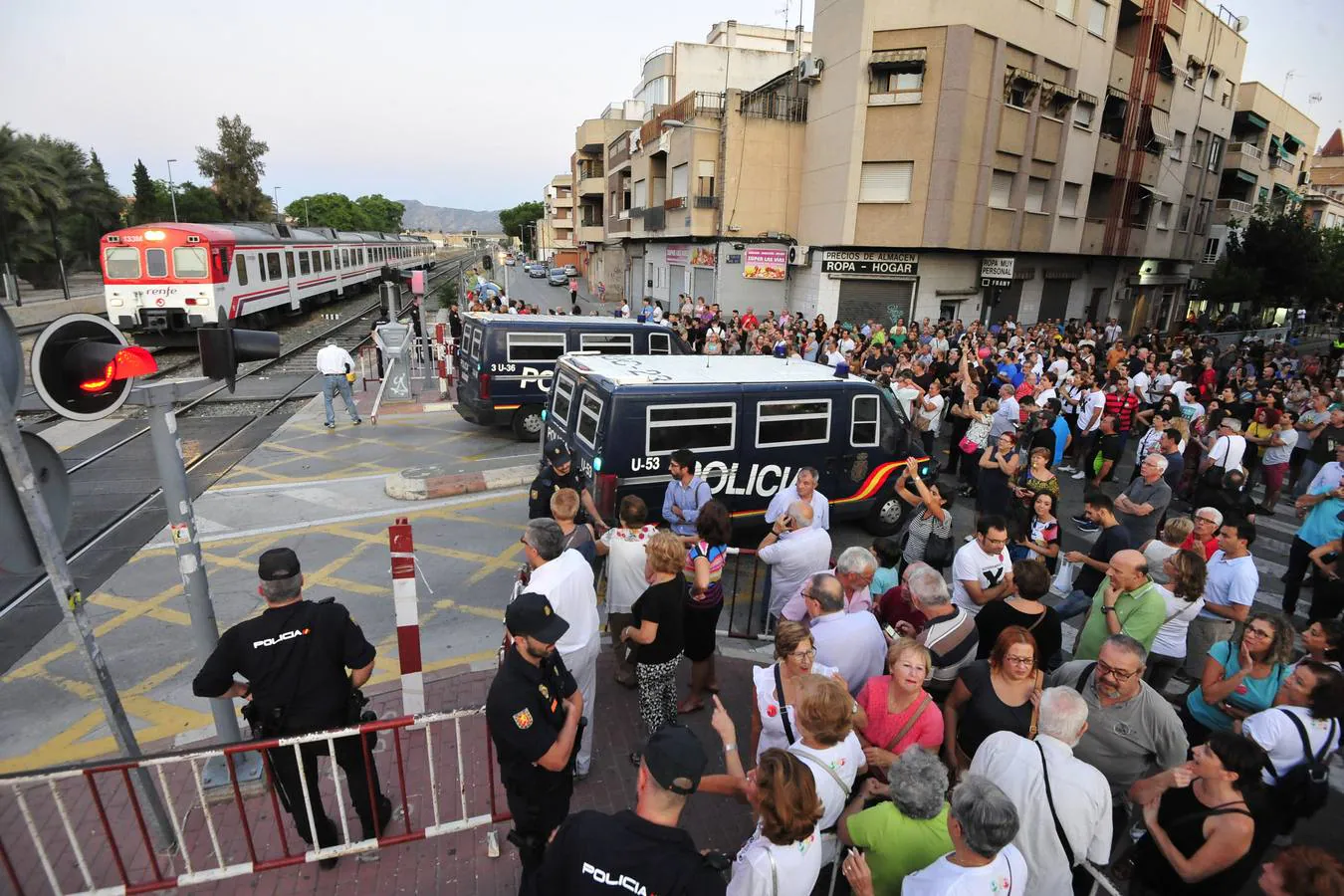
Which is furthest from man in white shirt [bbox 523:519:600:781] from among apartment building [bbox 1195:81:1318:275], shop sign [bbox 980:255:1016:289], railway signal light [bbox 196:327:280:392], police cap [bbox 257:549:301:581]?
apartment building [bbox 1195:81:1318:275]

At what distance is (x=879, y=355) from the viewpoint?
556 inches

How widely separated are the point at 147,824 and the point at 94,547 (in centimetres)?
551

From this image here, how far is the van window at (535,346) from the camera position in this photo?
11.3 m

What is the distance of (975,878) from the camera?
92.3 inches

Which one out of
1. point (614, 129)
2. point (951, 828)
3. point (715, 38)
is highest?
point (715, 38)

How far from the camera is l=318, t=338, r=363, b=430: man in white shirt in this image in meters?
12.4

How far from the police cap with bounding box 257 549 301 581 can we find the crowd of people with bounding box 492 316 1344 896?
3.82ft

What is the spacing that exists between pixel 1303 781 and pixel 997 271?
23.3 meters

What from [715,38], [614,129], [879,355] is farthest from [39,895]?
[715,38]

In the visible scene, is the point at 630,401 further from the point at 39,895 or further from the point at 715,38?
the point at 715,38

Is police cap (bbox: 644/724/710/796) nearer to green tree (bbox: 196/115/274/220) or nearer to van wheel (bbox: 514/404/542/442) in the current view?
van wheel (bbox: 514/404/542/442)

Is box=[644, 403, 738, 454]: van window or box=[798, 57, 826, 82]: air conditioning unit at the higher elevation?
box=[798, 57, 826, 82]: air conditioning unit

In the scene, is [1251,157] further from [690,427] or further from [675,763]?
[675,763]

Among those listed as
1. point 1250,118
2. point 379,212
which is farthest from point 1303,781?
point 379,212
